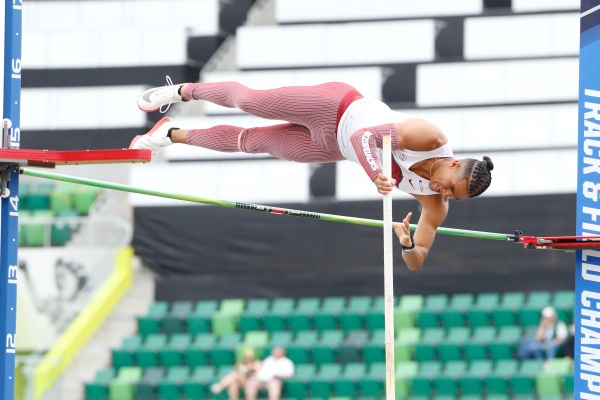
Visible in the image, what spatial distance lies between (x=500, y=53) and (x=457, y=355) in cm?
505

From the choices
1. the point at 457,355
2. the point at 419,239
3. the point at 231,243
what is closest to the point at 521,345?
the point at 457,355

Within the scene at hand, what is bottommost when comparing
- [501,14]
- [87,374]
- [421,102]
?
[87,374]

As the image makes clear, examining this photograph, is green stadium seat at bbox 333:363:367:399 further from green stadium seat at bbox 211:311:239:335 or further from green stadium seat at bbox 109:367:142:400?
green stadium seat at bbox 109:367:142:400

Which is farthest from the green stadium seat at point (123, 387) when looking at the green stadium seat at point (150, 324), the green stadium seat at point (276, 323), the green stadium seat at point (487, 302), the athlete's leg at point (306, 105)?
the athlete's leg at point (306, 105)

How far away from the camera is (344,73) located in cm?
1848

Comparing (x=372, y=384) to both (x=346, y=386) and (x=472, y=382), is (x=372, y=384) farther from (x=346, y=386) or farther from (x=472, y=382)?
(x=472, y=382)

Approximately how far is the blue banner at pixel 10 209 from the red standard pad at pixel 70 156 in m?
0.09

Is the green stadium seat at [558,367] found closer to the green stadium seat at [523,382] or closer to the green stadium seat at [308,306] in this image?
the green stadium seat at [523,382]

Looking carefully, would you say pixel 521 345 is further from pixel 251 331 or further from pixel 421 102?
pixel 421 102

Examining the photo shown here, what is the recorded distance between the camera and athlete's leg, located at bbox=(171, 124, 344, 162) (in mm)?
7316

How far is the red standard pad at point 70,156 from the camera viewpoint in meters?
5.97

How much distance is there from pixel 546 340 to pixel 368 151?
8.37 metres

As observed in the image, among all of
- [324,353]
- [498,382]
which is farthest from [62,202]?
[498,382]

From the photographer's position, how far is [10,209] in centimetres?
619
